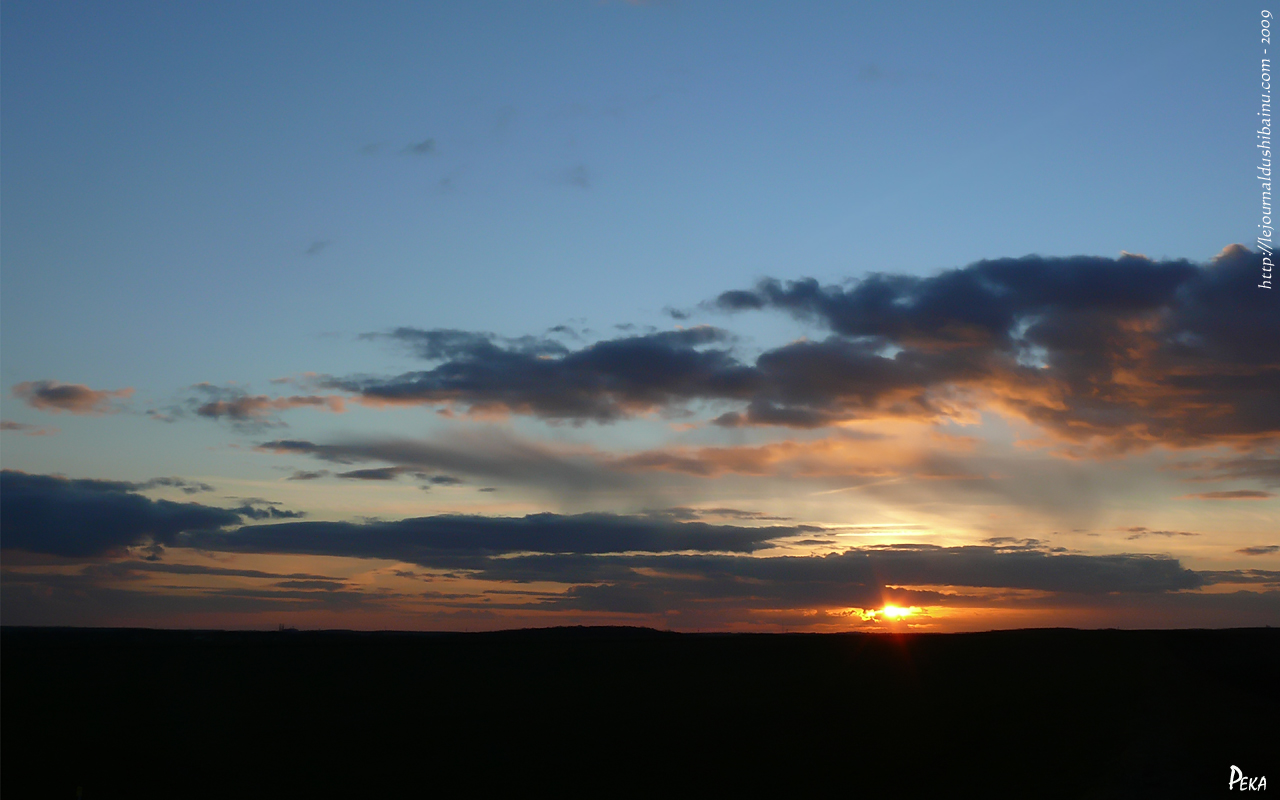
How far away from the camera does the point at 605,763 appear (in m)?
38.6

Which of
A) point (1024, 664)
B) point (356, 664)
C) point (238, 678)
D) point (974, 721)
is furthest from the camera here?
point (356, 664)

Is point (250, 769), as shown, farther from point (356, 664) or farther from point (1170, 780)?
point (1170, 780)

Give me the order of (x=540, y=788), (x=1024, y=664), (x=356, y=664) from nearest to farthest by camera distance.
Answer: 1. (x=540, y=788)
2. (x=1024, y=664)
3. (x=356, y=664)

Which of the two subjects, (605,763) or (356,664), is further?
(356,664)

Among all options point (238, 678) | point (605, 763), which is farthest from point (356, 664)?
point (605, 763)

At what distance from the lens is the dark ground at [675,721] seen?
3559cm

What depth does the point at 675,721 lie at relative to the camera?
46062mm

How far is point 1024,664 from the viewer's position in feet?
188

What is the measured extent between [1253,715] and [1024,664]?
18060 millimetres

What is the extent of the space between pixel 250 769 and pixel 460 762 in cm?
859

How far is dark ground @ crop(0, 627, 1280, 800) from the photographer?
3559cm

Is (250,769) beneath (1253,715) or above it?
beneath

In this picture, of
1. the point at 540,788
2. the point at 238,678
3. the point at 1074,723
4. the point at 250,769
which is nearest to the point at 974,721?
the point at 1074,723

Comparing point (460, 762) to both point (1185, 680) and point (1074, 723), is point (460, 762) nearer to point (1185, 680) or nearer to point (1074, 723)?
point (1074, 723)
